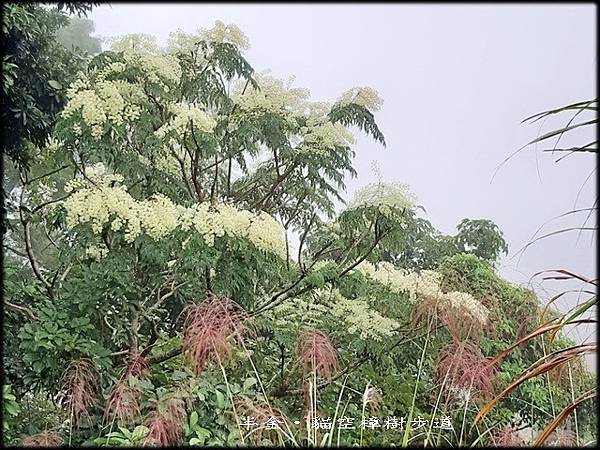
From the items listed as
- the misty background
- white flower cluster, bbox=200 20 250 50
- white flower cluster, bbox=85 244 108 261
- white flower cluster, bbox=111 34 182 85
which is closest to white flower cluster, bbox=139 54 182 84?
white flower cluster, bbox=111 34 182 85

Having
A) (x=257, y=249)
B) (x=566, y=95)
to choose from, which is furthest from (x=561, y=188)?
(x=257, y=249)

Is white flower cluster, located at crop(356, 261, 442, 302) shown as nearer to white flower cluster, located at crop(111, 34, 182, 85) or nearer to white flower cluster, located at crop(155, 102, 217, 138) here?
white flower cluster, located at crop(155, 102, 217, 138)

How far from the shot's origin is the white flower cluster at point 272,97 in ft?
9.04

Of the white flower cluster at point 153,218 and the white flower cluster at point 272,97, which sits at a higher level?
the white flower cluster at point 272,97

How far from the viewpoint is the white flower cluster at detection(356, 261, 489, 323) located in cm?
222

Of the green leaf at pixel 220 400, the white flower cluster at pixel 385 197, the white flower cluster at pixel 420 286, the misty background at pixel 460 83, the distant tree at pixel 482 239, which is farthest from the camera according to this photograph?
the distant tree at pixel 482 239

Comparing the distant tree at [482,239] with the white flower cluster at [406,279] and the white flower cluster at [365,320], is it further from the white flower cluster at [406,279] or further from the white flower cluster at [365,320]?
the white flower cluster at [365,320]

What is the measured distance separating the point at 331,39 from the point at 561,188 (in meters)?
0.92

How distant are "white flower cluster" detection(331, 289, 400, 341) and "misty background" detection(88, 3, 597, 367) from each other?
0.54 m

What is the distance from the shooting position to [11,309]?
8.41 feet

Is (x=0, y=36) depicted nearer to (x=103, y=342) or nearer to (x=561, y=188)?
(x=103, y=342)

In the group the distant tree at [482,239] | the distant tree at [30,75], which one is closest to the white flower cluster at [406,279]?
the distant tree at [30,75]

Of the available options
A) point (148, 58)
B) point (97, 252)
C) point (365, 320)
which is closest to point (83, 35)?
point (148, 58)

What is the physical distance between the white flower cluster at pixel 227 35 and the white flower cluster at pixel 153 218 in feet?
2.87
